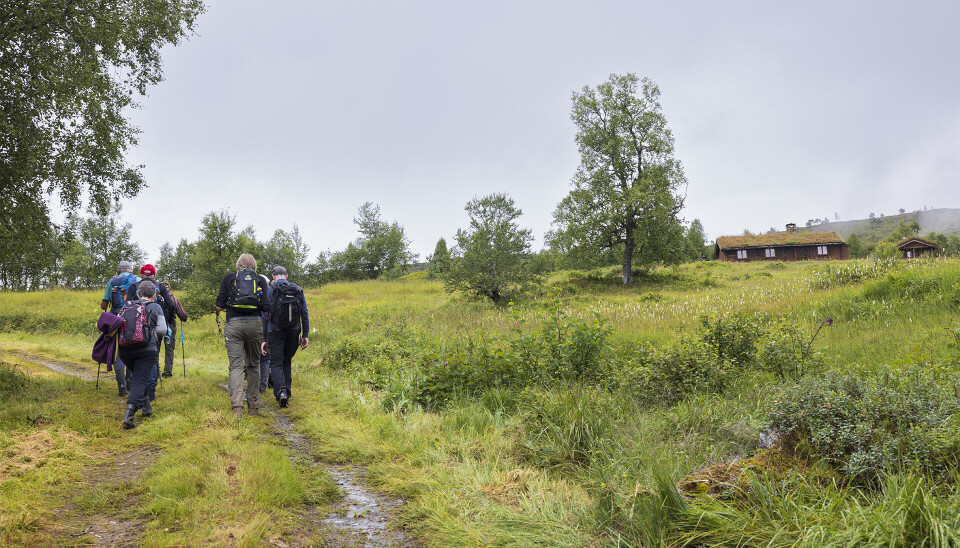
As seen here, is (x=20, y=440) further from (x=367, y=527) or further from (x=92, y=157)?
(x=92, y=157)

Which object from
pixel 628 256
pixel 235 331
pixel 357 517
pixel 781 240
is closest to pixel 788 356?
pixel 357 517

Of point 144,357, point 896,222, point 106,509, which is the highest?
point 896,222

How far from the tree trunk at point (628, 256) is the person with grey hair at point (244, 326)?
1152 inches

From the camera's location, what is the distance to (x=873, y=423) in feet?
11.4

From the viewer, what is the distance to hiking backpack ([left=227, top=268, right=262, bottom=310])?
22.8ft

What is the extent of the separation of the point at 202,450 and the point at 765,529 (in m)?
4.92

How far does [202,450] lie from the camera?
16.2ft

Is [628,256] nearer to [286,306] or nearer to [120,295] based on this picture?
[286,306]

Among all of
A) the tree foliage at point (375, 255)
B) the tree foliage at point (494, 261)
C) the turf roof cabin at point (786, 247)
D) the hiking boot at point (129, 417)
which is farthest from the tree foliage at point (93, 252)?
the turf roof cabin at point (786, 247)

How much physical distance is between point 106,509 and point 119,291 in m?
5.71

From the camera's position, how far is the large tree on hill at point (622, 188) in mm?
33156

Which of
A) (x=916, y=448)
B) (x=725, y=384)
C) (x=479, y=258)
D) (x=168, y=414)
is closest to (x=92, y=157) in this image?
(x=168, y=414)

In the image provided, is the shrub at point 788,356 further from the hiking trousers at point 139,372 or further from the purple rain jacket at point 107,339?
the purple rain jacket at point 107,339

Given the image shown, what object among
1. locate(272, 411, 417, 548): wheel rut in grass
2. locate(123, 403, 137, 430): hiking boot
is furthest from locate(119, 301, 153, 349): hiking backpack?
locate(272, 411, 417, 548): wheel rut in grass
